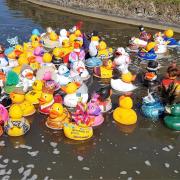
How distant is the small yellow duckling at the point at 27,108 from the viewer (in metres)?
8.81

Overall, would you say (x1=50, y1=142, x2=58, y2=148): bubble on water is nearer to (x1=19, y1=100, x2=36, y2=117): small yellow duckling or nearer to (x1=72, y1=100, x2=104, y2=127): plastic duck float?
(x1=72, y1=100, x2=104, y2=127): plastic duck float

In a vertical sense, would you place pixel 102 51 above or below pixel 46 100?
below

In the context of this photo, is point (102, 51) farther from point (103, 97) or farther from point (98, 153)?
point (98, 153)

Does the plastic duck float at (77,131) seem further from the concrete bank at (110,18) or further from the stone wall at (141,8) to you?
the stone wall at (141,8)

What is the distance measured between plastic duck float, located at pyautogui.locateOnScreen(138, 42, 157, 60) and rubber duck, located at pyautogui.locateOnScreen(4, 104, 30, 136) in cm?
619

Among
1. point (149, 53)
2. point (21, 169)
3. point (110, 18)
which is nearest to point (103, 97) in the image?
point (21, 169)

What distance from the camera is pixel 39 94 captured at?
9.44 meters

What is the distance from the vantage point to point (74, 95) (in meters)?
9.12

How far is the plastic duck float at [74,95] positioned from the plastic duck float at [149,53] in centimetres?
418

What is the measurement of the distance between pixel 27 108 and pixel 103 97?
200 cm

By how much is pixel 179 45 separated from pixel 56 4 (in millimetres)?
10369

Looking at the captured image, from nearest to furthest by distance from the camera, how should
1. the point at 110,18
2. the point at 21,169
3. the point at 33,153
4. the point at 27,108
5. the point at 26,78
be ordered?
the point at 21,169 < the point at 33,153 < the point at 27,108 < the point at 26,78 < the point at 110,18

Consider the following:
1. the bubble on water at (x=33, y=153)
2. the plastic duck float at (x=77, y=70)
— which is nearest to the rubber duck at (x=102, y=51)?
the plastic duck float at (x=77, y=70)

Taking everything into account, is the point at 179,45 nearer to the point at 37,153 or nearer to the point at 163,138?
the point at 163,138
